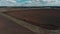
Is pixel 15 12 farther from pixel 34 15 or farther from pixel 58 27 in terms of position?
pixel 58 27

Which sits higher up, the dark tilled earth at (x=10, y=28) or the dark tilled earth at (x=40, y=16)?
the dark tilled earth at (x=40, y=16)

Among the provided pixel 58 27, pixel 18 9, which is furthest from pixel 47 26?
pixel 18 9

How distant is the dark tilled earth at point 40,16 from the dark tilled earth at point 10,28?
6 centimetres

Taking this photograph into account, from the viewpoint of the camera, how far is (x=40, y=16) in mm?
783

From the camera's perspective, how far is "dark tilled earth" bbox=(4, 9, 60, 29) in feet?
2.46

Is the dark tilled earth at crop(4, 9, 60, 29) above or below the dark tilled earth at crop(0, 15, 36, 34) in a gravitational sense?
above

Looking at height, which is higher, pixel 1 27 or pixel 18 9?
pixel 18 9

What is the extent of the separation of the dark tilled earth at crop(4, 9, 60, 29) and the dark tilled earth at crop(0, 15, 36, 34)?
0.20ft

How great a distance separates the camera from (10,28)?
73 cm

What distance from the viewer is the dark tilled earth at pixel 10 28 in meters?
0.71

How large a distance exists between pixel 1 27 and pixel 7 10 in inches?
5.3

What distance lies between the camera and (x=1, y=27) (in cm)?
74

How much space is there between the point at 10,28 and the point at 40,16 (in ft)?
0.75

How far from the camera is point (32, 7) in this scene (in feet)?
2.52
